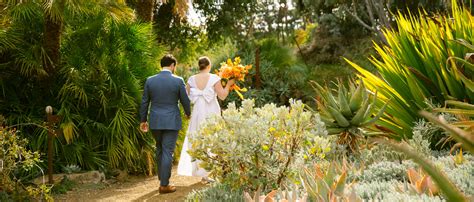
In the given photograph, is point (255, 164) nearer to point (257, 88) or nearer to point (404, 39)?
point (404, 39)

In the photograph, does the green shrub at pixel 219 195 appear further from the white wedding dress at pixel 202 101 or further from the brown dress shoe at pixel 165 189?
the white wedding dress at pixel 202 101

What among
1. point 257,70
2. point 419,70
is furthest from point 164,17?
point 419,70

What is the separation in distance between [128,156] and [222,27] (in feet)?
42.7

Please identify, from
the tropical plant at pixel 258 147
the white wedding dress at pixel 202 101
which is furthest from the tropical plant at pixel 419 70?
the white wedding dress at pixel 202 101

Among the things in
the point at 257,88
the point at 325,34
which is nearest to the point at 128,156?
the point at 257,88

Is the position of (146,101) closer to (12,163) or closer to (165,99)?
(165,99)

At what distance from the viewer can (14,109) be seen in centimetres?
853

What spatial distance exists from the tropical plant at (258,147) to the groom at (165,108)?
250cm

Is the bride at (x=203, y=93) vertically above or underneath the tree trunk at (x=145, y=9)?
underneath

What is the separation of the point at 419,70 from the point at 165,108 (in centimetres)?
308

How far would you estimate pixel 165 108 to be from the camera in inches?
292

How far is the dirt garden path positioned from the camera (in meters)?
7.44

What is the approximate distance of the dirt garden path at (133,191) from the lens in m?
7.44

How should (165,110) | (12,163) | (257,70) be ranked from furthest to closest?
(257,70) → (165,110) → (12,163)
